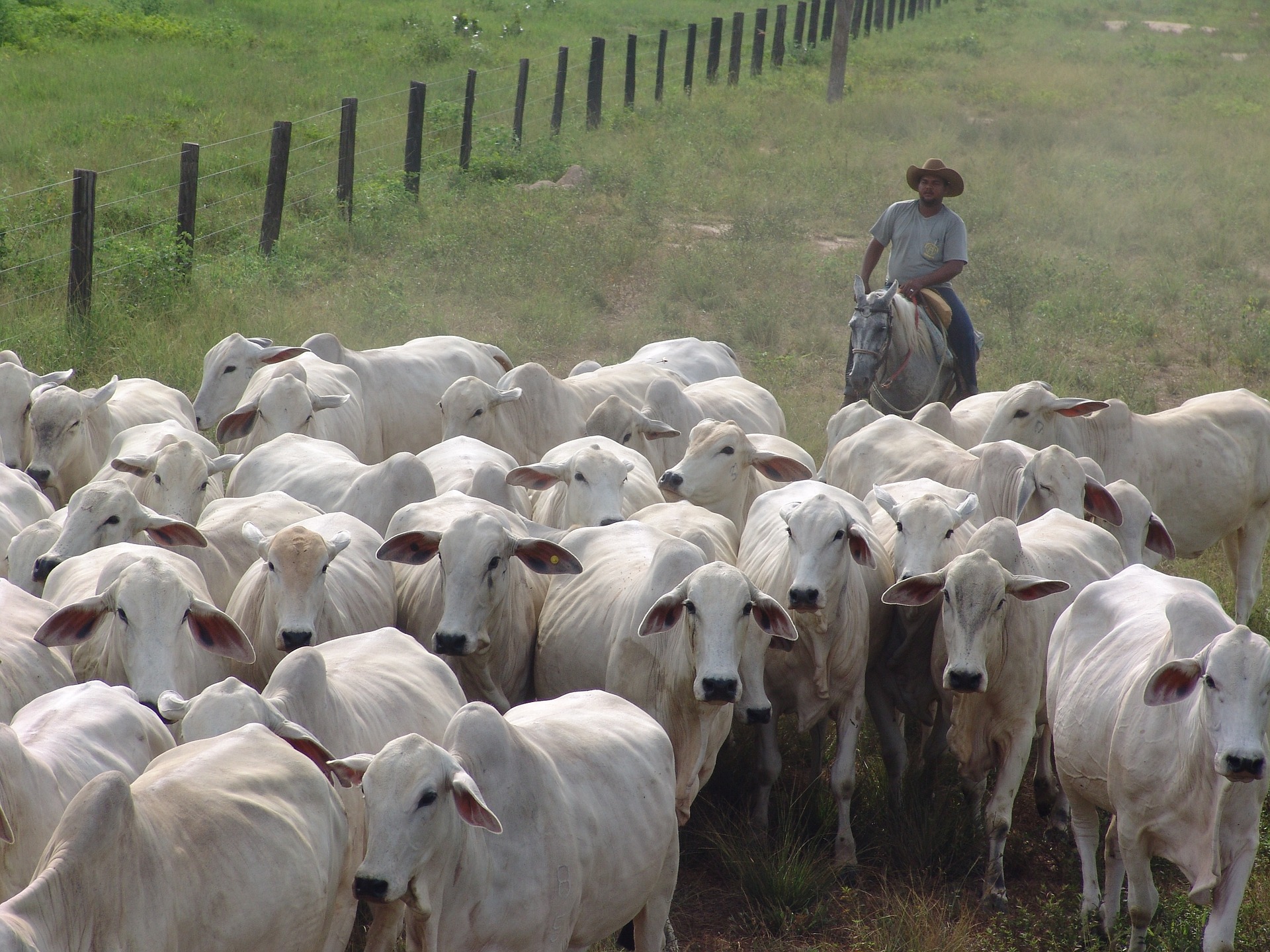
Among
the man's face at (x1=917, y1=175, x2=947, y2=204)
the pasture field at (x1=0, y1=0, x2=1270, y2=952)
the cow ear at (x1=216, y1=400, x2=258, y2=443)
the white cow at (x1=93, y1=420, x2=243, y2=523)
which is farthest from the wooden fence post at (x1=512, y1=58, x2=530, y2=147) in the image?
the white cow at (x1=93, y1=420, x2=243, y2=523)

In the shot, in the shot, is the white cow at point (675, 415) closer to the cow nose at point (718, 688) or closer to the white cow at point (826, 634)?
the white cow at point (826, 634)

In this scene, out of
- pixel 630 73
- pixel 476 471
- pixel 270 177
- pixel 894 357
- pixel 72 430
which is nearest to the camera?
pixel 476 471

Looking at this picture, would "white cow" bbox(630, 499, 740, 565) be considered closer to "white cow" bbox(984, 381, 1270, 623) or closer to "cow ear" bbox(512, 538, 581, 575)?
"cow ear" bbox(512, 538, 581, 575)

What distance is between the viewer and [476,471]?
6.75 m

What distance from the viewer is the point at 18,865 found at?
3.65 meters

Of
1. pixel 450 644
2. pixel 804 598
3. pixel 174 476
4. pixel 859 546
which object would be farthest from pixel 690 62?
pixel 450 644

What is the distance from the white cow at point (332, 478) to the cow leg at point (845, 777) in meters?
2.23

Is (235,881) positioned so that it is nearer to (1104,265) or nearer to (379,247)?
(379,247)

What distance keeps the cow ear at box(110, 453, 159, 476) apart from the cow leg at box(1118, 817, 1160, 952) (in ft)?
14.9

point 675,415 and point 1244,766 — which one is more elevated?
point 1244,766

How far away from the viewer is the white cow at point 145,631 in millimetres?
4555

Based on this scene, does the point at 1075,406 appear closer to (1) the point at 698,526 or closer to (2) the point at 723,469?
(2) the point at 723,469

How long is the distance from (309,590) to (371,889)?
202 centimetres

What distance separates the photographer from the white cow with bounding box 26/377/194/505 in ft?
23.7
